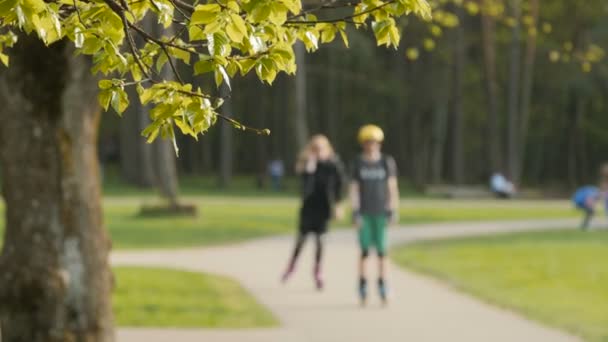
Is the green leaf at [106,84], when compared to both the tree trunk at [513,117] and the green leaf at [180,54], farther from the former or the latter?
the tree trunk at [513,117]

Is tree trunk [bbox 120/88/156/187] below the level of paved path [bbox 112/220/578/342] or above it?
above

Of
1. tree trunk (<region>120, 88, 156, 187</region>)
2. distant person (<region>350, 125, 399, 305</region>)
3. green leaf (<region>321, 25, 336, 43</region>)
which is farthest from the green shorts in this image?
tree trunk (<region>120, 88, 156, 187</region>)

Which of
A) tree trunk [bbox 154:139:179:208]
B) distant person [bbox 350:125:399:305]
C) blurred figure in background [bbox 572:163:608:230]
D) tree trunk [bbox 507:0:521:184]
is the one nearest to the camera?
distant person [bbox 350:125:399:305]

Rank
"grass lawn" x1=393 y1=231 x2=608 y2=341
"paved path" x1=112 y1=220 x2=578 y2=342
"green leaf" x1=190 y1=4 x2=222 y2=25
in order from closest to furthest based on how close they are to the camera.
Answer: "green leaf" x1=190 y1=4 x2=222 y2=25, "paved path" x1=112 y1=220 x2=578 y2=342, "grass lawn" x1=393 y1=231 x2=608 y2=341

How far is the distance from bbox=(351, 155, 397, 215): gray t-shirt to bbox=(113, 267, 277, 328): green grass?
1.42m

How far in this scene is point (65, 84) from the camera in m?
7.77

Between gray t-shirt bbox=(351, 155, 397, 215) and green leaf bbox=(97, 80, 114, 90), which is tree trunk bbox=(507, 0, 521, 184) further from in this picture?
green leaf bbox=(97, 80, 114, 90)

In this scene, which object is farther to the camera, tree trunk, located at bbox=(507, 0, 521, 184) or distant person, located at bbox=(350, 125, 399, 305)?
tree trunk, located at bbox=(507, 0, 521, 184)

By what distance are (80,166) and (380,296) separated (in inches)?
174

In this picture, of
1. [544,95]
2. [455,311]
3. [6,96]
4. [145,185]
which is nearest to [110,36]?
[6,96]

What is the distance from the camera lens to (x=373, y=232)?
38.3ft

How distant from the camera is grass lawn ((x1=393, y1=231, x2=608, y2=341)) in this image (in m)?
11.3

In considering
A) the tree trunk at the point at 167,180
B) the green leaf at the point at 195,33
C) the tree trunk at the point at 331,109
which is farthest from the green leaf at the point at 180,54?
the tree trunk at the point at 331,109

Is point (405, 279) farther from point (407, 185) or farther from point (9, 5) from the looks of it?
point (407, 185)
